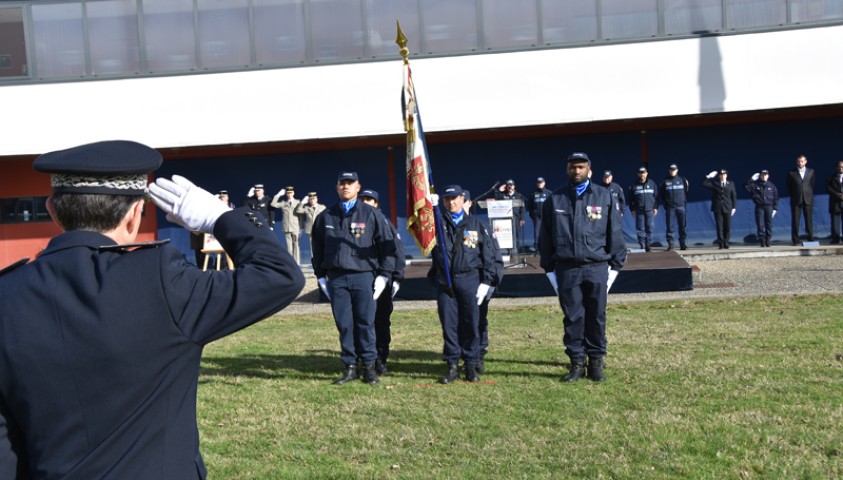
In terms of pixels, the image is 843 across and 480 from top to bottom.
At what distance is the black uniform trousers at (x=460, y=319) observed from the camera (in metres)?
8.93

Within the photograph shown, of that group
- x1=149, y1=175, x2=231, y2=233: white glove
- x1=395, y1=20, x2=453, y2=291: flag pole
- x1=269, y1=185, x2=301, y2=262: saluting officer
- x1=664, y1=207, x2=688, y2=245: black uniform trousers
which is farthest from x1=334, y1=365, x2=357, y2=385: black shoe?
x1=664, y1=207, x2=688, y2=245: black uniform trousers

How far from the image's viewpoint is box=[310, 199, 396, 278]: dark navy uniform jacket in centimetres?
917

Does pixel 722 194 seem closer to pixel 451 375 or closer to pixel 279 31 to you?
pixel 279 31

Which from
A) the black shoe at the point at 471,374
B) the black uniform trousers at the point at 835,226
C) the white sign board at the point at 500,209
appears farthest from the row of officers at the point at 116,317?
the black uniform trousers at the point at 835,226

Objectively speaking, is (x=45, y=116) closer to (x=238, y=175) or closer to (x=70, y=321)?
(x=238, y=175)

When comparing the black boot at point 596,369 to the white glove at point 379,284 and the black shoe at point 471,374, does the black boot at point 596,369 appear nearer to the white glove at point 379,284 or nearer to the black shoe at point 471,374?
the black shoe at point 471,374

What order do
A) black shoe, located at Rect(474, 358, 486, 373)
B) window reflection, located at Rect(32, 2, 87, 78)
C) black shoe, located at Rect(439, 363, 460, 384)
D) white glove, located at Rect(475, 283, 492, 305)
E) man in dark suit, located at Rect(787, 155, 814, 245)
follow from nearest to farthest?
1. black shoe, located at Rect(439, 363, 460, 384)
2. black shoe, located at Rect(474, 358, 486, 373)
3. white glove, located at Rect(475, 283, 492, 305)
4. man in dark suit, located at Rect(787, 155, 814, 245)
5. window reflection, located at Rect(32, 2, 87, 78)

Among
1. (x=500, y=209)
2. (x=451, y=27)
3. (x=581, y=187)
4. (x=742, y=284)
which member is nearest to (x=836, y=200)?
(x=742, y=284)

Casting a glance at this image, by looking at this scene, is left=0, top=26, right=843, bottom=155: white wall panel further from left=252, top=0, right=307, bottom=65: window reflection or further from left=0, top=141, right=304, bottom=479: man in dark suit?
left=0, top=141, right=304, bottom=479: man in dark suit

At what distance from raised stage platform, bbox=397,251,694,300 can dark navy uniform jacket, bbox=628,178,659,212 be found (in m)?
6.72

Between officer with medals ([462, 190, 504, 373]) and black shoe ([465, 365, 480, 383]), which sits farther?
officer with medals ([462, 190, 504, 373])

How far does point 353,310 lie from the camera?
9.21 metres

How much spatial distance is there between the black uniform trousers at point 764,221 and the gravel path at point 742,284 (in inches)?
106

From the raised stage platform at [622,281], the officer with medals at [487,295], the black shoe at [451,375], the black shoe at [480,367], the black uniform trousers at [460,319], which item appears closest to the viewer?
the black shoe at [451,375]
